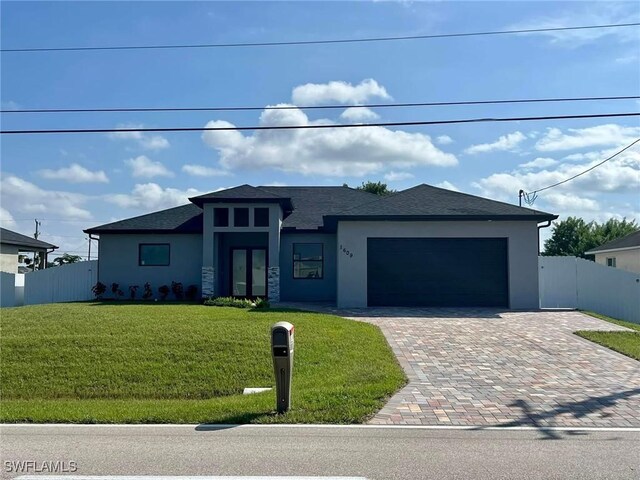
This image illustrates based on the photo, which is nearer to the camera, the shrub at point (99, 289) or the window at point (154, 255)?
the shrub at point (99, 289)

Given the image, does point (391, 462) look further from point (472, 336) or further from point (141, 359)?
point (472, 336)

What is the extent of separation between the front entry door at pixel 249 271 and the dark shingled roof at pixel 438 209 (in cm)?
500

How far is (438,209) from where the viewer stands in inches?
718

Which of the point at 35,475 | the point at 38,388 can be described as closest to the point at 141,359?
the point at 38,388

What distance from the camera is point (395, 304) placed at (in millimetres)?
18031

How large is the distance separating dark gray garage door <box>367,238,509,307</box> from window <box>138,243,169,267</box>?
8626mm

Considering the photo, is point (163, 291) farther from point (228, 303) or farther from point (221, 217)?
point (228, 303)

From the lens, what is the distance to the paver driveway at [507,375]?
6.83 m

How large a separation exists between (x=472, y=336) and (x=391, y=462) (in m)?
7.79

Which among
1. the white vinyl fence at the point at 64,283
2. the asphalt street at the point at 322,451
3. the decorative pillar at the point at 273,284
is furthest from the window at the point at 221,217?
the asphalt street at the point at 322,451

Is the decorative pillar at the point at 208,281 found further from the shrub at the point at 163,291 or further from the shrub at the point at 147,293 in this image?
the shrub at the point at 147,293

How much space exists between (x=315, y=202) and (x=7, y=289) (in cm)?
1354

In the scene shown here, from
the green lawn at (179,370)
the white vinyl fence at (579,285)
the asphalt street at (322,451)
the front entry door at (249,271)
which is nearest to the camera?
the asphalt street at (322,451)

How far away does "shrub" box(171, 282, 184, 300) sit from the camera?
68.2 ft
